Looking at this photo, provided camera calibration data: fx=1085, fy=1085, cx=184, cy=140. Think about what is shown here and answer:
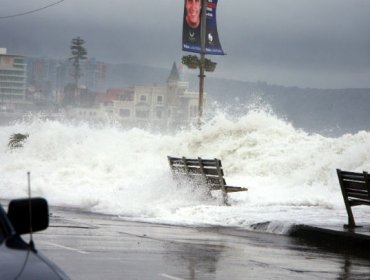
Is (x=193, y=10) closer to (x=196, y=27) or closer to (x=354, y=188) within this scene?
(x=196, y=27)

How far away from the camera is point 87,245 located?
49.1ft

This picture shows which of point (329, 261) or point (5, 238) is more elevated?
point (5, 238)

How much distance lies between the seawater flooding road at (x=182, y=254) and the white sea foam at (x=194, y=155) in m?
2.14

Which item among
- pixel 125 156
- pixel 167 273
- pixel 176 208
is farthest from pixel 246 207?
pixel 125 156

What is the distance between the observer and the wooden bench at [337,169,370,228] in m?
17.7

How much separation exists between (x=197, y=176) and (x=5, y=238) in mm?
20398

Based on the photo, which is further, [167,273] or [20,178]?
[20,178]

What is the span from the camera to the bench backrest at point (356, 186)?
1757cm

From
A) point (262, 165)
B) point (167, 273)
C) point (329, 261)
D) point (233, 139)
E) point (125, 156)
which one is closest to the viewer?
point (167, 273)

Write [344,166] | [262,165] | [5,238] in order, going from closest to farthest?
1. [5,238]
2. [344,166]
3. [262,165]

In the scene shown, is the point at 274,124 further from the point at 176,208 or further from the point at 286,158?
the point at 176,208

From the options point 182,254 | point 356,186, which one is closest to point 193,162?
point 356,186

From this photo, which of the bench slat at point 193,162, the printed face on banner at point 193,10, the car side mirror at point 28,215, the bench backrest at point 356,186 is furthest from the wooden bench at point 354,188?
the printed face on banner at point 193,10

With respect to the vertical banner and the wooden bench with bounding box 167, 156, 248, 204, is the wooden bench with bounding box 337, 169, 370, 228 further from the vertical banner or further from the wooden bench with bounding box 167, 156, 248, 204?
the vertical banner
